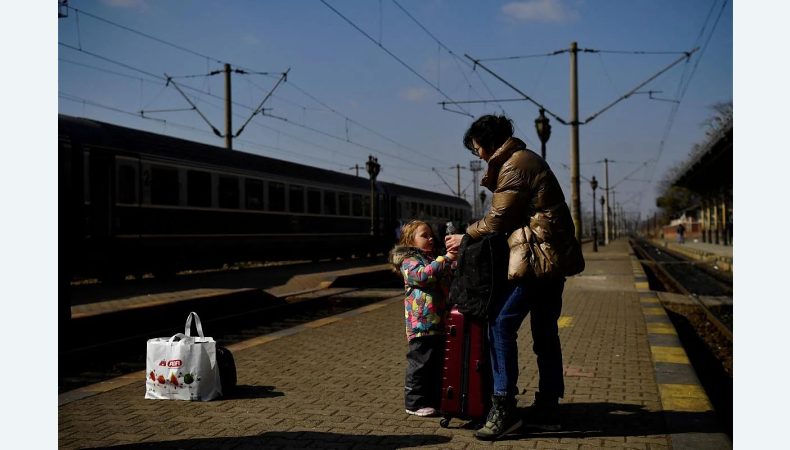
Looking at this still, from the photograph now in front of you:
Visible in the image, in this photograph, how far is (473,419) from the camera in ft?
14.1

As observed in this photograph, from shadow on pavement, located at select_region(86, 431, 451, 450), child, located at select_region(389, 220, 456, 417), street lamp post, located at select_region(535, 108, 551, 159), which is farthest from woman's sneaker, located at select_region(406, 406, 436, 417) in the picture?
street lamp post, located at select_region(535, 108, 551, 159)

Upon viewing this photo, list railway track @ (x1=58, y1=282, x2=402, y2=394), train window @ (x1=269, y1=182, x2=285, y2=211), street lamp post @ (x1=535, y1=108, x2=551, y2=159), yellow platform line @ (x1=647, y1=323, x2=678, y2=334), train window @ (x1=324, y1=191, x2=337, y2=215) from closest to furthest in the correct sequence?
railway track @ (x1=58, y1=282, x2=402, y2=394)
yellow platform line @ (x1=647, y1=323, x2=678, y2=334)
street lamp post @ (x1=535, y1=108, x2=551, y2=159)
train window @ (x1=269, y1=182, x2=285, y2=211)
train window @ (x1=324, y1=191, x2=337, y2=215)

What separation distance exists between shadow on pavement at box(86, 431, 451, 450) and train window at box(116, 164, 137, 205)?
12628 millimetres

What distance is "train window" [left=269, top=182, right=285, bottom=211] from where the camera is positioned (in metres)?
22.4

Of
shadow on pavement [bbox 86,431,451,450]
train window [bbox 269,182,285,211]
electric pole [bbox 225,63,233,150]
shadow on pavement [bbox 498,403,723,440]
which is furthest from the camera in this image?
electric pole [bbox 225,63,233,150]

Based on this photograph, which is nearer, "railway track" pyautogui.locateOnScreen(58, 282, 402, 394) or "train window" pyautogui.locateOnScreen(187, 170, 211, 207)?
"railway track" pyautogui.locateOnScreen(58, 282, 402, 394)

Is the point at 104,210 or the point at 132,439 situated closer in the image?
the point at 132,439

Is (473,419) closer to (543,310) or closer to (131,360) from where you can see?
(543,310)

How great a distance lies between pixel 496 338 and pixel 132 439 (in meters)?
2.01

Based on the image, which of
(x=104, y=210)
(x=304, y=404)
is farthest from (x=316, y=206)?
(x=304, y=404)

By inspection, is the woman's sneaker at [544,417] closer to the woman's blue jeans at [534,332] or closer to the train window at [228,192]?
the woman's blue jeans at [534,332]

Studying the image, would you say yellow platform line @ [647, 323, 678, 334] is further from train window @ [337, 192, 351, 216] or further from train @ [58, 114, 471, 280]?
train window @ [337, 192, 351, 216]

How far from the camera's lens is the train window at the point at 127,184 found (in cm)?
1580

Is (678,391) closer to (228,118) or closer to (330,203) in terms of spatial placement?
→ (228,118)
